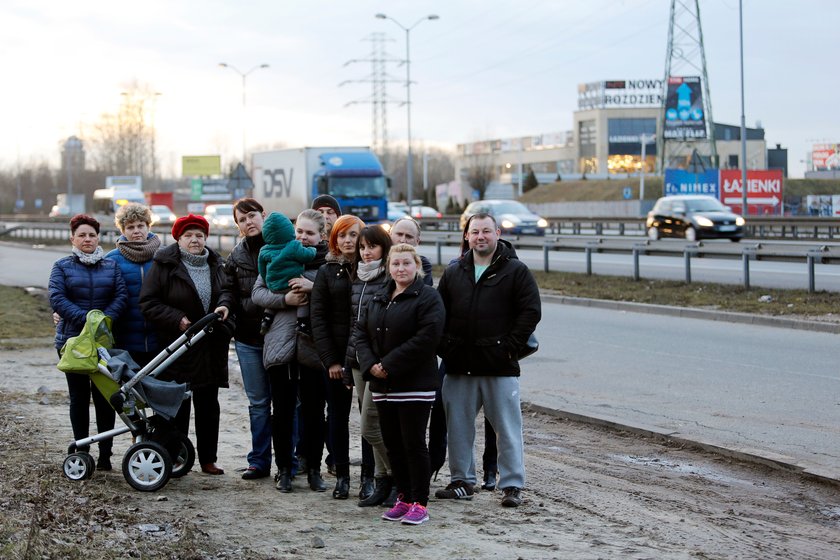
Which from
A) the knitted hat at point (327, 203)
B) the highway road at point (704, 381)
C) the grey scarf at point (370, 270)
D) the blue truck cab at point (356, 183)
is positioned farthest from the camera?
the blue truck cab at point (356, 183)

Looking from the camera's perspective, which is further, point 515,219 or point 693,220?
point 515,219

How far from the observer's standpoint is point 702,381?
1204cm

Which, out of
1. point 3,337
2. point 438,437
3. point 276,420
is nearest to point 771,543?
point 438,437

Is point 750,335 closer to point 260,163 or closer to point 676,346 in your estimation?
point 676,346

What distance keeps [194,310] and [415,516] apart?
2261mm

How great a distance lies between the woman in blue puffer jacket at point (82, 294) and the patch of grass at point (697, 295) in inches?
494

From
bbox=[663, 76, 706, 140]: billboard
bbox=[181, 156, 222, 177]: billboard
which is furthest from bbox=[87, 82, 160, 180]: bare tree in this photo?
bbox=[663, 76, 706, 140]: billboard

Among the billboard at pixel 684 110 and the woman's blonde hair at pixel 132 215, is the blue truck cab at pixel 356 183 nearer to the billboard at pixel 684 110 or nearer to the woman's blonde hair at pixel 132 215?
the billboard at pixel 684 110

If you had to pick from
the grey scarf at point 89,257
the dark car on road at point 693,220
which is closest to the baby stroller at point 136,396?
the grey scarf at point 89,257

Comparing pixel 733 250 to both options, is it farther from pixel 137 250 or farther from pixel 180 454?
pixel 180 454

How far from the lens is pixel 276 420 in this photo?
7266 millimetres

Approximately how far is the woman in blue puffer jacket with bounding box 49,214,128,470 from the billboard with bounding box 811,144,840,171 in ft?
374

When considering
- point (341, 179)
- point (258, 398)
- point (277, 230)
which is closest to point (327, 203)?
point (277, 230)

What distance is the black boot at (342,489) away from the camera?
6934 millimetres
